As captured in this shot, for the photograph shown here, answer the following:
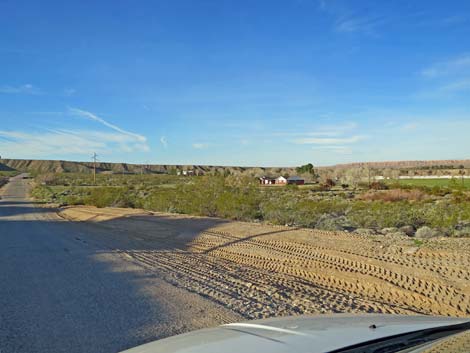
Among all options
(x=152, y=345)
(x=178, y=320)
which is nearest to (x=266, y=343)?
(x=152, y=345)

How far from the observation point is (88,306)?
7.80m

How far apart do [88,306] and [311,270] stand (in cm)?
588

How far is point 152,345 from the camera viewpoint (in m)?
3.02

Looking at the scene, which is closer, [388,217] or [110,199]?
[388,217]

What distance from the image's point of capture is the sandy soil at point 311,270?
8.24m

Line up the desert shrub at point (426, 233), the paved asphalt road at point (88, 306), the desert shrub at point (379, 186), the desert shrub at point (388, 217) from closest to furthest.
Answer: the paved asphalt road at point (88, 306) → the desert shrub at point (426, 233) → the desert shrub at point (388, 217) → the desert shrub at point (379, 186)

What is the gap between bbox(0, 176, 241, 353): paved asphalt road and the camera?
618 cm

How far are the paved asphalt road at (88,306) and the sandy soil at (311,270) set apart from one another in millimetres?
752

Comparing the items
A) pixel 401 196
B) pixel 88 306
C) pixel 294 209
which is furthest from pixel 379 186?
pixel 88 306

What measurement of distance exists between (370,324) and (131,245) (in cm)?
1450

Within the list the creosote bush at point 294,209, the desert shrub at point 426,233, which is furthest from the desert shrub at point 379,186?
the desert shrub at point 426,233

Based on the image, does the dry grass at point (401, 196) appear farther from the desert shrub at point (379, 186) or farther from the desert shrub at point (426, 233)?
the desert shrub at point (426, 233)

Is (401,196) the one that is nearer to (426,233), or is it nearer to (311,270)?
(426,233)

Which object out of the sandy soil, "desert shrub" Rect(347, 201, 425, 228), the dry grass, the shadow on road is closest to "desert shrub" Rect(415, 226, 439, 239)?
the sandy soil
